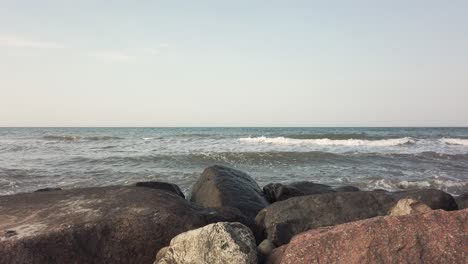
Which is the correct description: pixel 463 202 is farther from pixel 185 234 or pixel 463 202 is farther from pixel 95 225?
pixel 95 225

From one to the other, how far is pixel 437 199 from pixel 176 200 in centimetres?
452

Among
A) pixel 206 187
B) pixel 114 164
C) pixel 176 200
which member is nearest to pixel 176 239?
pixel 176 200

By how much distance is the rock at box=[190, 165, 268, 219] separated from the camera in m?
6.52

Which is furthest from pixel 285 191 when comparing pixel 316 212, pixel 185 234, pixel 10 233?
pixel 10 233

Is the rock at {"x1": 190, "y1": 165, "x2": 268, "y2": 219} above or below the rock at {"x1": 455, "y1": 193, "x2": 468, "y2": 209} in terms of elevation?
above

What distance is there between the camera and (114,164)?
16109mm

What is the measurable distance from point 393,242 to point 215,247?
4.80 feet

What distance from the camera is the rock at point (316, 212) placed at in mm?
5215

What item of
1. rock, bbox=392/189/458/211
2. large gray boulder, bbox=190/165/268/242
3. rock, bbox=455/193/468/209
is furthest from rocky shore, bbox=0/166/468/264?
rock, bbox=455/193/468/209

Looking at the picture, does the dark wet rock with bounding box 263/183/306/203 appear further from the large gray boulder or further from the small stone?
the small stone

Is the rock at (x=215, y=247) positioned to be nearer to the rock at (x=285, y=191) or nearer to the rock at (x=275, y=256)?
the rock at (x=275, y=256)

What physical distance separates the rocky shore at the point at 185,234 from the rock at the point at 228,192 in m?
1.24

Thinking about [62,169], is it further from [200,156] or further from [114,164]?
[200,156]

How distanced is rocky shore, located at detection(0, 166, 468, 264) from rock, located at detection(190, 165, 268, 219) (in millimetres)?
1237
